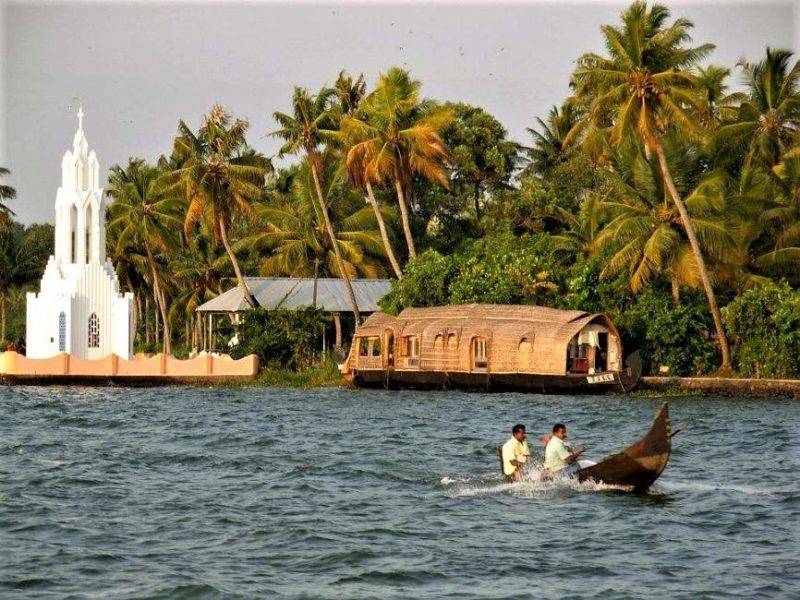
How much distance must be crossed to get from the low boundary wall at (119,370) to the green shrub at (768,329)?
16.7 meters

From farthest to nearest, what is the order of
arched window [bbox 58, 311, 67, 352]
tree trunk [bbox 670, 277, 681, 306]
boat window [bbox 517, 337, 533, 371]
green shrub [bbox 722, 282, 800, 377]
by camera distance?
arched window [bbox 58, 311, 67, 352] < tree trunk [bbox 670, 277, 681, 306] < boat window [bbox 517, 337, 533, 371] < green shrub [bbox 722, 282, 800, 377]

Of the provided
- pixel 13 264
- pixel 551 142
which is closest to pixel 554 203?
pixel 551 142

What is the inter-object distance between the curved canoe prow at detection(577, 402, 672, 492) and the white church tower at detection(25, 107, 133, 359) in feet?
113

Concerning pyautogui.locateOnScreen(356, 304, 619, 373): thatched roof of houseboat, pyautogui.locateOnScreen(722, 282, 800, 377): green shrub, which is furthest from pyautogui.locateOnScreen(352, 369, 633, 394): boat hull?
pyautogui.locateOnScreen(722, 282, 800, 377): green shrub

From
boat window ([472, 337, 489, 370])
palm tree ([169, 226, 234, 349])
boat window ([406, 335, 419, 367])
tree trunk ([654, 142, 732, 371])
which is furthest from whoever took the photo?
palm tree ([169, 226, 234, 349])

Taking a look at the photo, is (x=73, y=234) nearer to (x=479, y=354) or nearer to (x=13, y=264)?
(x=13, y=264)

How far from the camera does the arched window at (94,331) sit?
173 ft

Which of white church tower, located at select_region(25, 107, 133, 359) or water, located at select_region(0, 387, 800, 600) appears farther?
white church tower, located at select_region(25, 107, 133, 359)

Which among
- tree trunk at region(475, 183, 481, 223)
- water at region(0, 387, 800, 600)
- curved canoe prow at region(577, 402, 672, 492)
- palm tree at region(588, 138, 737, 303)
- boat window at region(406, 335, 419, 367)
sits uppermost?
tree trunk at region(475, 183, 481, 223)

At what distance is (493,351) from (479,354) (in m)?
0.94

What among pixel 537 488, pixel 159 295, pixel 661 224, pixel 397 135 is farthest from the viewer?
pixel 159 295

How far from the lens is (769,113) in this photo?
4744 cm

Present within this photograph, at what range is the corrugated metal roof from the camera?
54469mm

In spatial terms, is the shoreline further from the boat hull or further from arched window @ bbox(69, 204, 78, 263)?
arched window @ bbox(69, 204, 78, 263)
